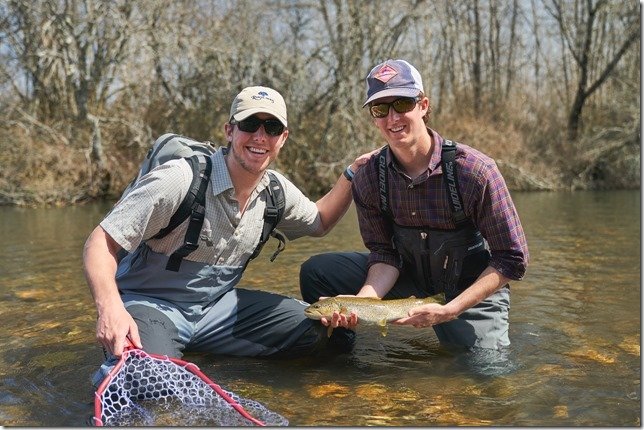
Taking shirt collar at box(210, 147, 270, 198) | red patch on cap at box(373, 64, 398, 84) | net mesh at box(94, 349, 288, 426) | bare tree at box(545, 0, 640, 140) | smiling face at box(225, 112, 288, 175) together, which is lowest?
net mesh at box(94, 349, 288, 426)

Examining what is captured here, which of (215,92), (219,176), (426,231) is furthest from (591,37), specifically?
(219,176)

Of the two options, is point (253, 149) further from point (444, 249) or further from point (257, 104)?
point (444, 249)

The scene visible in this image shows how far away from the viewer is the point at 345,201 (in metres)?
5.39

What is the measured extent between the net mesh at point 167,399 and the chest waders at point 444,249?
1663mm

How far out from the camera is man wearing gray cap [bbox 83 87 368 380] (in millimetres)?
4035

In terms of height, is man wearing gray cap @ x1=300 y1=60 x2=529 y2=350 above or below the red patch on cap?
below

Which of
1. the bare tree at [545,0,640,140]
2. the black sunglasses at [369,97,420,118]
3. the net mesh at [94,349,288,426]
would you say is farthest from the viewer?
the bare tree at [545,0,640,140]

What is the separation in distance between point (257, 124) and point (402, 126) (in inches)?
36.8

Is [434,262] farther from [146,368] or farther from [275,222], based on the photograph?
[146,368]

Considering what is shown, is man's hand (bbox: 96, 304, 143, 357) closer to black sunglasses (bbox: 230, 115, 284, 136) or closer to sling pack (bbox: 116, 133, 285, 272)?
sling pack (bbox: 116, 133, 285, 272)

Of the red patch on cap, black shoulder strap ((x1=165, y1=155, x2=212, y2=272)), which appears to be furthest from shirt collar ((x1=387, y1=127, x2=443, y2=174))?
black shoulder strap ((x1=165, y1=155, x2=212, y2=272))

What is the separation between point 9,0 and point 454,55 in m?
21.0

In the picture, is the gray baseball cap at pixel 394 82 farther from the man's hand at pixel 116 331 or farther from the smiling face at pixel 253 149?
the man's hand at pixel 116 331

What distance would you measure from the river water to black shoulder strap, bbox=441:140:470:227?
100 centimetres
